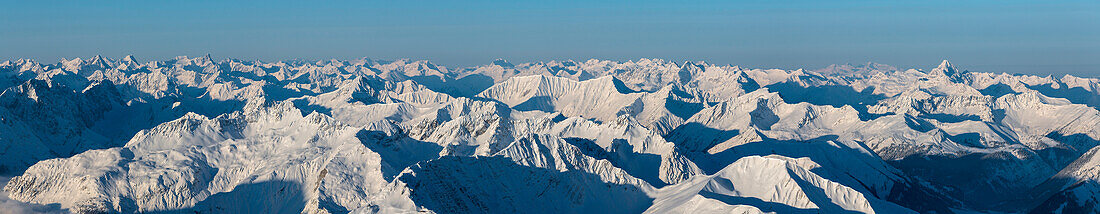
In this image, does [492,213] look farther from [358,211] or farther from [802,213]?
[802,213]

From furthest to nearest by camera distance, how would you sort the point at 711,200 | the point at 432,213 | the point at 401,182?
the point at 711,200 < the point at 401,182 < the point at 432,213

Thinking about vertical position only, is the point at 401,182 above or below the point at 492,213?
above

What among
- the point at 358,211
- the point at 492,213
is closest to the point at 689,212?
the point at 492,213

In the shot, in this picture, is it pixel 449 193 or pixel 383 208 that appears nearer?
pixel 383 208

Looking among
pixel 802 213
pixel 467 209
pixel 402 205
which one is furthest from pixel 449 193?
pixel 802 213

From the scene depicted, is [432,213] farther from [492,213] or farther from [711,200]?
[711,200]

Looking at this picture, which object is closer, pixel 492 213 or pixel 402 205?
pixel 402 205

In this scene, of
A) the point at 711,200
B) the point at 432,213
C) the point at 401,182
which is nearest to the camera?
the point at 432,213

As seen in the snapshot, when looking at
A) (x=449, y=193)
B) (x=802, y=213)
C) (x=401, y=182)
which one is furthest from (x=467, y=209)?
(x=802, y=213)
